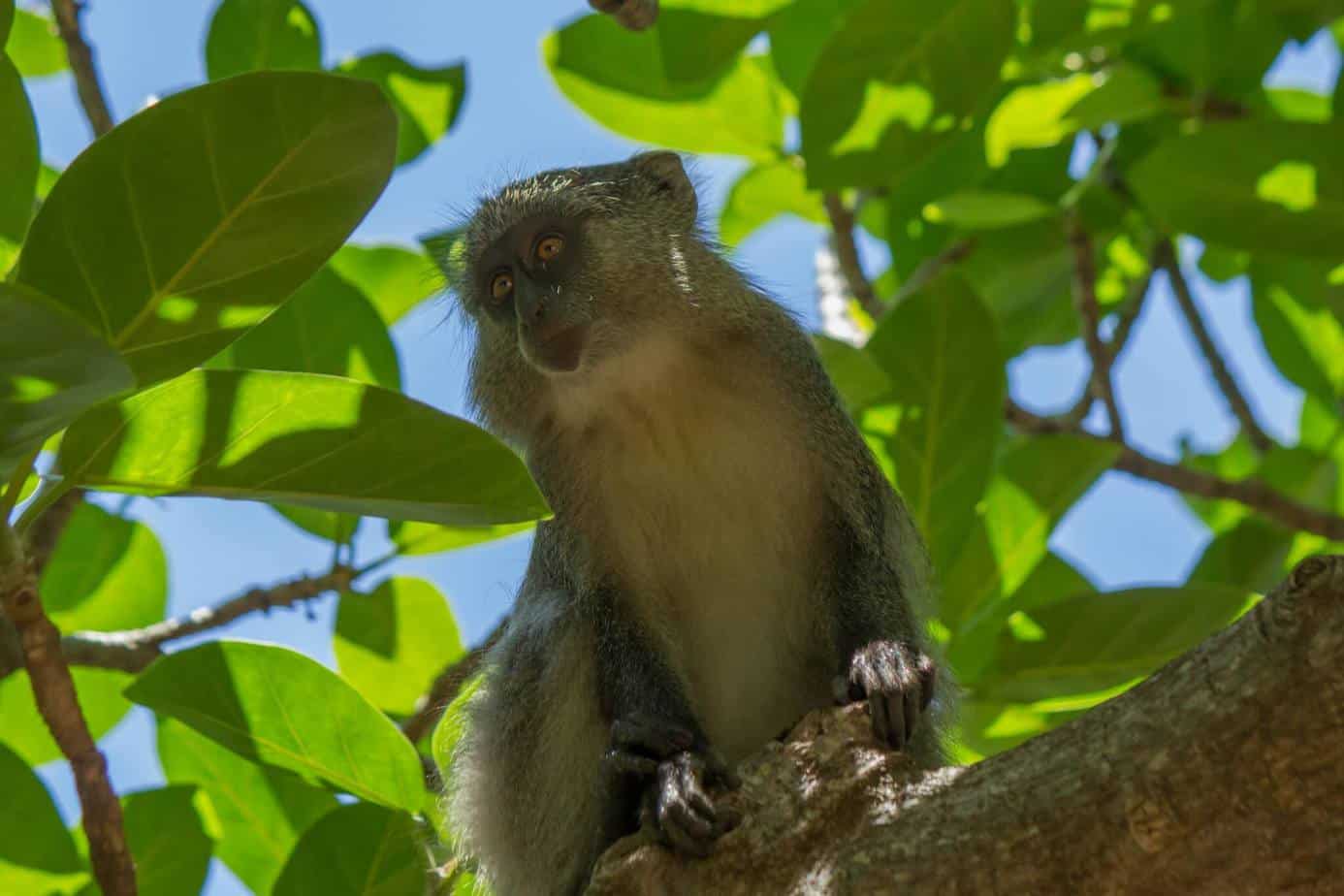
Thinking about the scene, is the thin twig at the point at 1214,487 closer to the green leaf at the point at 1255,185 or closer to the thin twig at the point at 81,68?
the green leaf at the point at 1255,185

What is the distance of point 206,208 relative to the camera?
3898 mm

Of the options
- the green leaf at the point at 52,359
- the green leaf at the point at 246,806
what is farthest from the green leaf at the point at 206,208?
the green leaf at the point at 246,806

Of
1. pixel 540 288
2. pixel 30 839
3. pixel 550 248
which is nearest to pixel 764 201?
pixel 550 248

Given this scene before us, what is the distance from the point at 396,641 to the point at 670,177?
2.37 m

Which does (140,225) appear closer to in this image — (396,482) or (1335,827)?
(396,482)

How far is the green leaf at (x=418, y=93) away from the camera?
258 inches

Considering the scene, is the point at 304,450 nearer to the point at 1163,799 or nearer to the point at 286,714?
the point at 286,714

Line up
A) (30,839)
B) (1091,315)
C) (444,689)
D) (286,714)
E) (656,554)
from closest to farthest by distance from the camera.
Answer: (286,714), (30,839), (656,554), (444,689), (1091,315)

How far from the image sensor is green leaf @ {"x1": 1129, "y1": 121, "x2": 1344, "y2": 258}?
231 inches

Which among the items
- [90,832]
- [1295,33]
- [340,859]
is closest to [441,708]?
[340,859]

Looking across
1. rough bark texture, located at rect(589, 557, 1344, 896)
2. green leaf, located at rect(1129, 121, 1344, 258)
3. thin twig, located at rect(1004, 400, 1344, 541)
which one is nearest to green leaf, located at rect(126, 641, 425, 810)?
rough bark texture, located at rect(589, 557, 1344, 896)

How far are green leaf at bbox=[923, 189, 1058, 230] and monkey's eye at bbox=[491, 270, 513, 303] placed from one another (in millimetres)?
1966

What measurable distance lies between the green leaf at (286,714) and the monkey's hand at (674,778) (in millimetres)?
809

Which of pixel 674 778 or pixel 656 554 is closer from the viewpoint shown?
pixel 674 778
